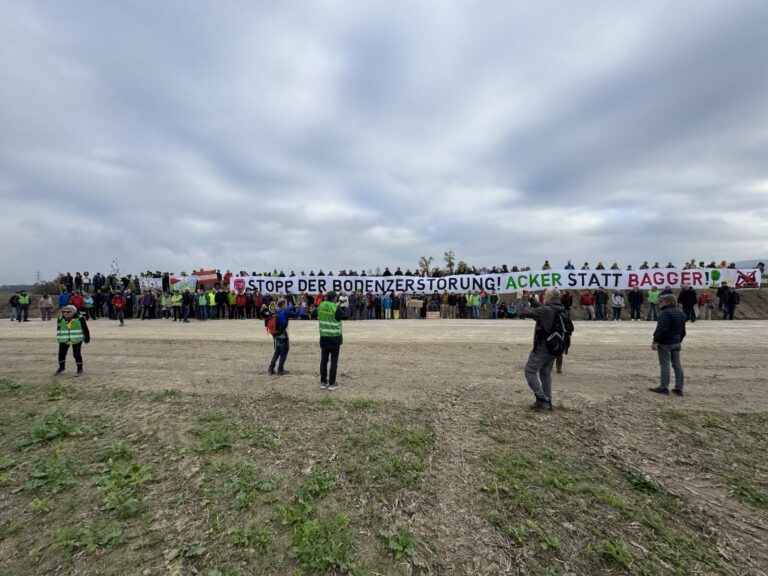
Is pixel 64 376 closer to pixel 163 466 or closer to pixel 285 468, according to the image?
pixel 163 466

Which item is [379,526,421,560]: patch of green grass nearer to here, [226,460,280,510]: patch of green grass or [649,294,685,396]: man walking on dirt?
[226,460,280,510]: patch of green grass

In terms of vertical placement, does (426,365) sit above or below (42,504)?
above

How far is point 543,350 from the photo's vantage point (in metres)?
6.43

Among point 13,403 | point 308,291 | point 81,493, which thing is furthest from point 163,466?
point 308,291

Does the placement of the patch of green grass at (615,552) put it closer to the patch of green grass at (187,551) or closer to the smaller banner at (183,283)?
the patch of green grass at (187,551)

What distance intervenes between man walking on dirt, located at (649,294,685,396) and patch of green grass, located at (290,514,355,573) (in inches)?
275

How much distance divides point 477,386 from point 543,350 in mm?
2070

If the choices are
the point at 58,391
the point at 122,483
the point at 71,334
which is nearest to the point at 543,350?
the point at 122,483

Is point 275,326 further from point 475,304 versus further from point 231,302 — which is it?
point 475,304

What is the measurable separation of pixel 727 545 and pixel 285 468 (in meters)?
4.87

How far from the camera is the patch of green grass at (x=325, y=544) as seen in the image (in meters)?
3.45

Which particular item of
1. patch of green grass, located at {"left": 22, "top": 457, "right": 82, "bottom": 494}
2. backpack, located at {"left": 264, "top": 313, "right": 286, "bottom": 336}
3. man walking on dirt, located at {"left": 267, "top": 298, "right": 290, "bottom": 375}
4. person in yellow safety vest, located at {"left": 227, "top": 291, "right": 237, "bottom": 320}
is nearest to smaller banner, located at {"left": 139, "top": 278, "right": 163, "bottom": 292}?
person in yellow safety vest, located at {"left": 227, "top": 291, "right": 237, "bottom": 320}

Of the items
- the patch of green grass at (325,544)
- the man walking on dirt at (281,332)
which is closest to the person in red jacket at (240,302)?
the man walking on dirt at (281,332)

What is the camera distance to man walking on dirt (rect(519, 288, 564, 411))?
6365 millimetres
